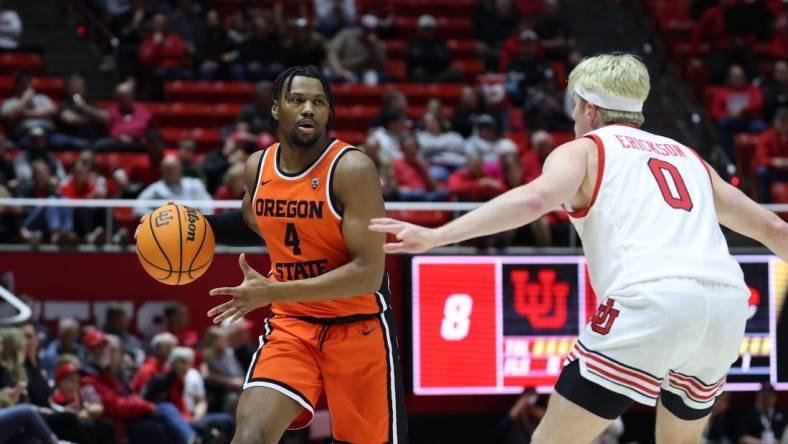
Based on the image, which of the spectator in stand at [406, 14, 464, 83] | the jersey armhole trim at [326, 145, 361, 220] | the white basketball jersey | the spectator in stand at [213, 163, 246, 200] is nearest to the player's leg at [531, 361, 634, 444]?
the white basketball jersey

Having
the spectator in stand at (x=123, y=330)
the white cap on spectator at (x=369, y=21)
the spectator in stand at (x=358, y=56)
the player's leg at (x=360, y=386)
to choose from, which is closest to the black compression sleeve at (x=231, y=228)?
the player's leg at (x=360, y=386)

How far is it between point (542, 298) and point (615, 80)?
21.2 feet

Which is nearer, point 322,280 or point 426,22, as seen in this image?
point 322,280

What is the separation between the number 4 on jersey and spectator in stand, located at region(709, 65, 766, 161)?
10876 mm

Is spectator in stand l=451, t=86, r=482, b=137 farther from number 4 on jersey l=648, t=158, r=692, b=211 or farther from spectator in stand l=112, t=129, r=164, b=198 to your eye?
number 4 on jersey l=648, t=158, r=692, b=211

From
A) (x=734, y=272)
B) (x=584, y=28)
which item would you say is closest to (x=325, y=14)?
(x=584, y=28)

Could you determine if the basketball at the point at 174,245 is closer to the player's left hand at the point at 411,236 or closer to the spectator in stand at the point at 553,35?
the player's left hand at the point at 411,236

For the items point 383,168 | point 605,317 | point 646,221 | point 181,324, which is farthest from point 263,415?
point 383,168

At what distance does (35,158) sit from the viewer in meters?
12.2

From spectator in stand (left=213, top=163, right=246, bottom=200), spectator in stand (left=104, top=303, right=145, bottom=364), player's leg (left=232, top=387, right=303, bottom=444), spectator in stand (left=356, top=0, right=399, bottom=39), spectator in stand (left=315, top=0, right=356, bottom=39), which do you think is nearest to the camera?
player's leg (left=232, top=387, right=303, bottom=444)

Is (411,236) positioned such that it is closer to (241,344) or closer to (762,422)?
(241,344)

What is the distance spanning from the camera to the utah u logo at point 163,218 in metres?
5.73

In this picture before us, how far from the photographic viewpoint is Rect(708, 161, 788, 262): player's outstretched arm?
188 inches

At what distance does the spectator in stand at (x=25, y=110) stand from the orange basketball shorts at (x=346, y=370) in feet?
27.1
